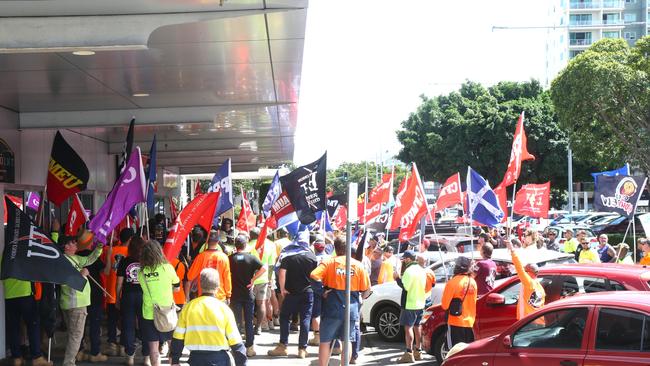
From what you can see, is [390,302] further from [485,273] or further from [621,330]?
[621,330]

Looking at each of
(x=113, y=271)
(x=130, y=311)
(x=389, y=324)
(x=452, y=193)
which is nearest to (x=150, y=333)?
(x=130, y=311)

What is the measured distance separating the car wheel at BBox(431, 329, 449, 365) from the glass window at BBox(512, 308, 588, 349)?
3679 millimetres

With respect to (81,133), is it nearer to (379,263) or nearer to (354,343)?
(379,263)

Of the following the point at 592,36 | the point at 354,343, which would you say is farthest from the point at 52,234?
the point at 592,36

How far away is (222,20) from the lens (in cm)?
822

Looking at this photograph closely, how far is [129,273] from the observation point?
397 inches

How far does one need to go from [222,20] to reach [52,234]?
21.1 ft

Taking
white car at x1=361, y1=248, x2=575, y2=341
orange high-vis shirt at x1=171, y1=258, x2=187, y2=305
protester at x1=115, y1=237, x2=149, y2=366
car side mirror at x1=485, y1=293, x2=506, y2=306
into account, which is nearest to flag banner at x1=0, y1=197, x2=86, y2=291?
protester at x1=115, y1=237, x2=149, y2=366

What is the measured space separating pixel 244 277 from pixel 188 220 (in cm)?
157

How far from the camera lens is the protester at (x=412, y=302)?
1166cm

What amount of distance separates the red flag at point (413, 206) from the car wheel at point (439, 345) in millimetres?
3200

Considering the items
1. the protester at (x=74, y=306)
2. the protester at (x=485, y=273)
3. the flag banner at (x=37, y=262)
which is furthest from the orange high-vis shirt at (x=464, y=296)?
the protester at (x=74, y=306)

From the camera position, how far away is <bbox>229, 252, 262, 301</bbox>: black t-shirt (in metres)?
11.9

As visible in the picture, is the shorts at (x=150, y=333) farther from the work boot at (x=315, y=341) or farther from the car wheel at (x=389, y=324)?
the car wheel at (x=389, y=324)
